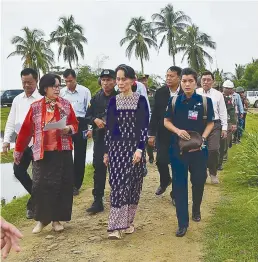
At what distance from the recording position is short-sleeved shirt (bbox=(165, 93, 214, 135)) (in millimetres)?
4332

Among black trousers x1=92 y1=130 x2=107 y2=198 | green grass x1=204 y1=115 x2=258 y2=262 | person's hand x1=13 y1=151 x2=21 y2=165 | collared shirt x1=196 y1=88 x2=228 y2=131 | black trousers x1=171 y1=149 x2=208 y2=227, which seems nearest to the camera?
green grass x1=204 y1=115 x2=258 y2=262

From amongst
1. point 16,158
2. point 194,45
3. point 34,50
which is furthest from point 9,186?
point 194,45

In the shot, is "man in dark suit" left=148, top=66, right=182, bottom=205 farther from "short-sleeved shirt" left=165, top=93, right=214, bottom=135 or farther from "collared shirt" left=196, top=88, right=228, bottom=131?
"collared shirt" left=196, top=88, right=228, bottom=131

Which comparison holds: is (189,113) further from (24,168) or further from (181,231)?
(24,168)

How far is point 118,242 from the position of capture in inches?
160

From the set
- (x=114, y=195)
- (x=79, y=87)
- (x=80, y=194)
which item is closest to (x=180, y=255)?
(x=114, y=195)

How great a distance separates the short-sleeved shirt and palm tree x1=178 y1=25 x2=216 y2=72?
42.4 meters

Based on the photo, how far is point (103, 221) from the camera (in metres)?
4.77

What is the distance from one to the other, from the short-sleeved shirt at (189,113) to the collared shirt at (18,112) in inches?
62.5

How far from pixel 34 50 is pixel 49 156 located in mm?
36728

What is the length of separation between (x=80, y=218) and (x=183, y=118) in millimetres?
1679

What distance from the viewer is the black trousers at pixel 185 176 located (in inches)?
166

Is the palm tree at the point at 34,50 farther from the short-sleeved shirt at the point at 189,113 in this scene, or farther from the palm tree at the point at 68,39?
the short-sleeved shirt at the point at 189,113

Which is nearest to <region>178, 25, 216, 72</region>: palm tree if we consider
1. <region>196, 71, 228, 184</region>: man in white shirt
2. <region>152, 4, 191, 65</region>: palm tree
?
<region>152, 4, 191, 65</region>: palm tree
